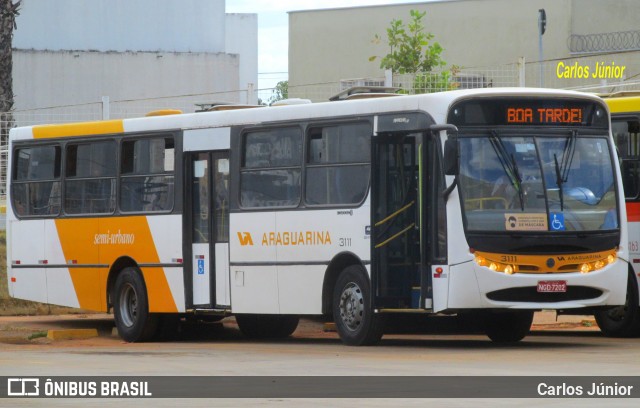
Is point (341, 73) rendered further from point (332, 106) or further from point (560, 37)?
point (332, 106)

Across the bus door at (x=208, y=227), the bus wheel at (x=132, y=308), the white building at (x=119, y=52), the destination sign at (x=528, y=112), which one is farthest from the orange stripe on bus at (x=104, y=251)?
the white building at (x=119, y=52)

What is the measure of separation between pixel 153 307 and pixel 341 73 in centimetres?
3474

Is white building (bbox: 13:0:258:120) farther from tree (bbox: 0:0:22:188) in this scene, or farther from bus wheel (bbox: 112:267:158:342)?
bus wheel (bbox: 112:267:158:342)

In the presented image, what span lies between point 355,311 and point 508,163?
103 inches

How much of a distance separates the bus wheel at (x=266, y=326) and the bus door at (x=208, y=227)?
1723mm

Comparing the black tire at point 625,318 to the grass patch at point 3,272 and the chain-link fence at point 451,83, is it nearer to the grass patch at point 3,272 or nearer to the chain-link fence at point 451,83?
the chain-link fence at point 451,83

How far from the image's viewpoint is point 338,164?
1892 centimetres

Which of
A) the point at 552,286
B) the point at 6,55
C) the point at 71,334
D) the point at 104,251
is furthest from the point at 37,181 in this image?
the point at 6,55

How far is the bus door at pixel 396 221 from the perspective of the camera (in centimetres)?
1800

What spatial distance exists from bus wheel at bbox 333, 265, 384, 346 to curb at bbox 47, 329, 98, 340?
466 centimetres

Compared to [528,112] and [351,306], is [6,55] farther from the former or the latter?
[528,112]

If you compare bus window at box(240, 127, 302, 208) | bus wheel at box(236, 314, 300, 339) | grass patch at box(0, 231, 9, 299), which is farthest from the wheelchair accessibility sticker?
grass patch at box(0, 231, 9, 299)

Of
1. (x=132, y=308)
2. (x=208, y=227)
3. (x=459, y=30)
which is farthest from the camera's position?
(x=459, y=30)

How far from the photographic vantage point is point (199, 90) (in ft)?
194
